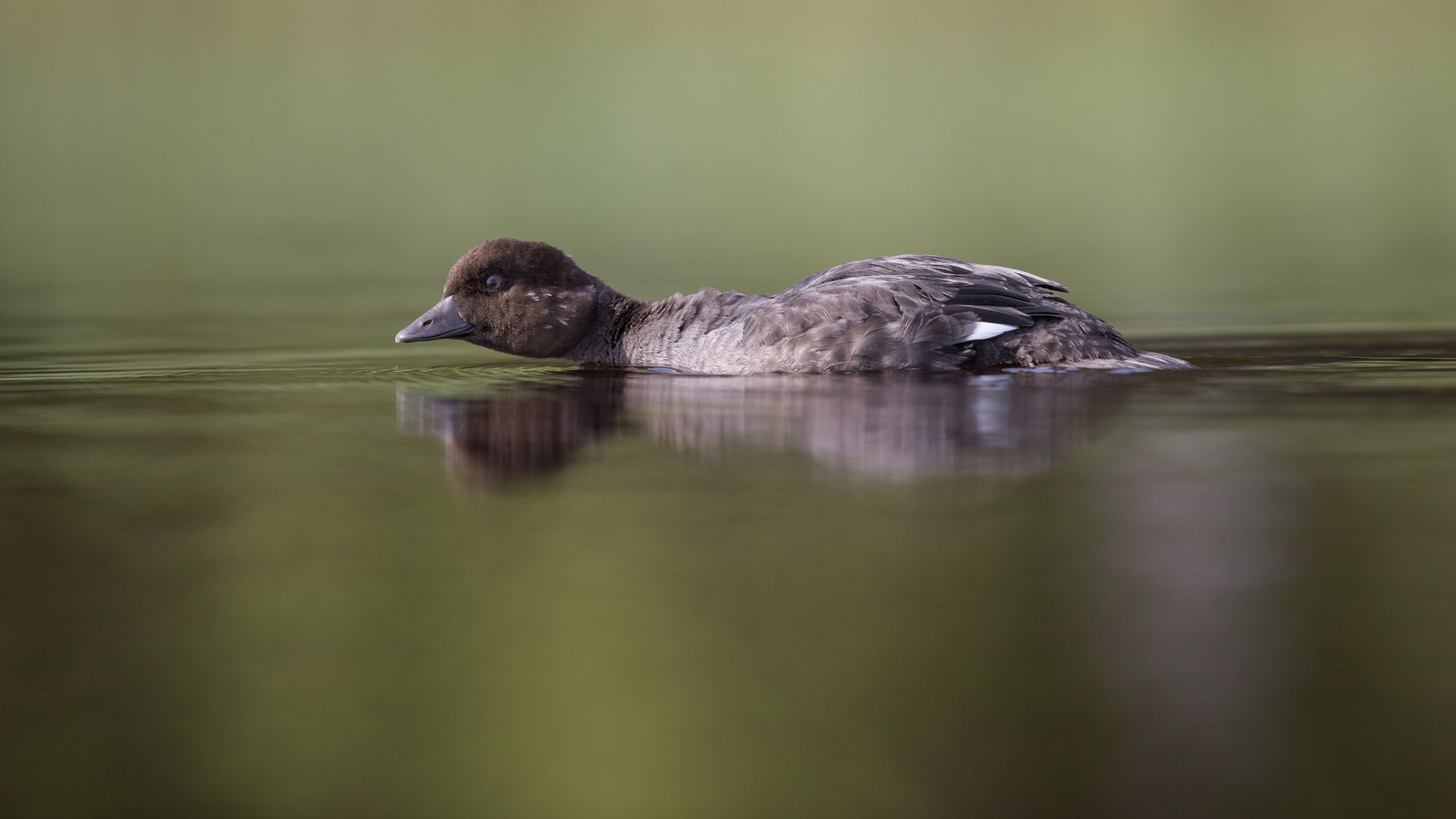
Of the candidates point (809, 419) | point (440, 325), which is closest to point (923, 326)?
point (809, 419)

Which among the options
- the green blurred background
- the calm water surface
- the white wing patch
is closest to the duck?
the white wing patch

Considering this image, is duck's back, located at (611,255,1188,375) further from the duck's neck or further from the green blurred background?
A: the green blurred background

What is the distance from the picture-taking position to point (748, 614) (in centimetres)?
404

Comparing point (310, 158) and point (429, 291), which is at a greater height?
point (310, 158)

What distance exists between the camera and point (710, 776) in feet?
10.5

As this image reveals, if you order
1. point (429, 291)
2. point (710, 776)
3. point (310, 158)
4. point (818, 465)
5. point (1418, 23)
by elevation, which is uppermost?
point (1418, 23)

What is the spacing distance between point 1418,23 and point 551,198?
33.1 m

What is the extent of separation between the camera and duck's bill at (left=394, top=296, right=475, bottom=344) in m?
8.80

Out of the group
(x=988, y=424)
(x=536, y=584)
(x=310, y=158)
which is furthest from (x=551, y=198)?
(x=536, y=584)

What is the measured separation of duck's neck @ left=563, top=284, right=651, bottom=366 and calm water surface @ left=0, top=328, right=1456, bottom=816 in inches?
84.5

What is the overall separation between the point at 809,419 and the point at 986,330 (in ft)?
5.11

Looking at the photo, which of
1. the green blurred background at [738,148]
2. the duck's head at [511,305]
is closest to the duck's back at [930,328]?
the duck's head at [511,305]

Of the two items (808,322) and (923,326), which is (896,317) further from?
(808,322)

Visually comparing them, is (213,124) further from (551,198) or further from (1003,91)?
(1003,91)
